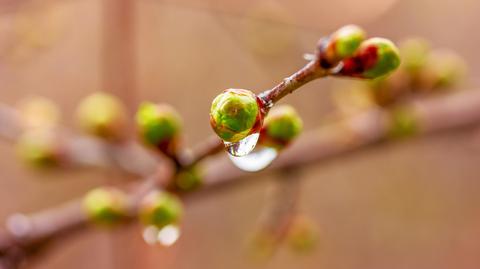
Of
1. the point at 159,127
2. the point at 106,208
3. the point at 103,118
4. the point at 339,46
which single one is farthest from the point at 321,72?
the point at 103,118

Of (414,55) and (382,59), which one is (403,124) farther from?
(382,59)

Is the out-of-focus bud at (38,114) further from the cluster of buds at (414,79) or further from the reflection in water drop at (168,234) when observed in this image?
the cluster of buds at (414,79)

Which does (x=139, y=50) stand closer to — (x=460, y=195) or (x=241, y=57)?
(x=241, y=57)

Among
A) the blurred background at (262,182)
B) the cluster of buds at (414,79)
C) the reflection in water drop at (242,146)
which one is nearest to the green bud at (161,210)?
the reflection in water drop at (242,146)

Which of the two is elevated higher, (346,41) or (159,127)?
(159,127)

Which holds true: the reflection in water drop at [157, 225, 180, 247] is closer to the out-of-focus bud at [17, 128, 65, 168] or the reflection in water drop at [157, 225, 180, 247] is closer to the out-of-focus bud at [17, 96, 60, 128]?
the out-of-focus bud at [17, 128, 65, 168]

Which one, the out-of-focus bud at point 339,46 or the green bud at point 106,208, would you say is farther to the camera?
the green bud at point 106,208
